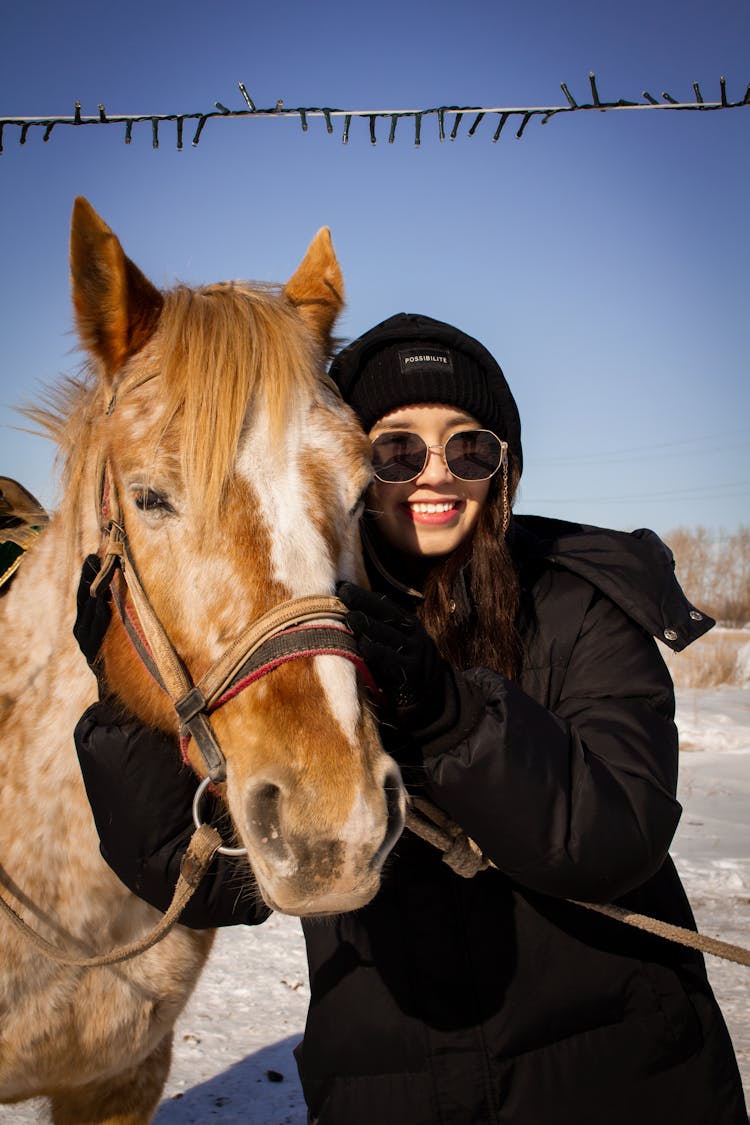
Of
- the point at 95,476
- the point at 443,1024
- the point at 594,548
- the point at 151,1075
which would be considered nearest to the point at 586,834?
the point at 443,1024

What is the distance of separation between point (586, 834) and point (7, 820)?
144cm

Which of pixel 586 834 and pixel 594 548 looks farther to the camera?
pixel 594 548

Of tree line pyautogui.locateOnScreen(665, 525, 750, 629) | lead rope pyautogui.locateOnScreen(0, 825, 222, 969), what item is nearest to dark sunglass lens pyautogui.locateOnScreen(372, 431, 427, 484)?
lead rope pyautogui.locateOnScreen(0, 825, 222, 969)

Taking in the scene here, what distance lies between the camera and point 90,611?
1770 millimetres

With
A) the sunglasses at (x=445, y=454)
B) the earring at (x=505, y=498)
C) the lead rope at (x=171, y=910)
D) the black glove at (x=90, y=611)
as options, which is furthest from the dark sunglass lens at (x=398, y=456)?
the lead rope at (x=171, y=910)

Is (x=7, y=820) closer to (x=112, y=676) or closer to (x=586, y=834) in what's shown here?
(x=112, y=676)

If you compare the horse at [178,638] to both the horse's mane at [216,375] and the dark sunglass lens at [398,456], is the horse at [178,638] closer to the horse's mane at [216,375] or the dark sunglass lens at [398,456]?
the horse's mane at [216,375]

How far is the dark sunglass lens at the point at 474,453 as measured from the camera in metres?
2.11

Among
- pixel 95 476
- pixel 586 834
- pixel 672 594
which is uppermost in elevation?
pixel 95 476

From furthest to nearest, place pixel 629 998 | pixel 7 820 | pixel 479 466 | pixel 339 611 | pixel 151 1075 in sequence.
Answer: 1. pixel 151 1075
2. pixel 479 466
3. pixel 7 820
4. pixel 629 998
5. pixel 339 611

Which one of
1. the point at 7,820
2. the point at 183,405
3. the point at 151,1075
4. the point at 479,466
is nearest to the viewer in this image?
the point at 183,405

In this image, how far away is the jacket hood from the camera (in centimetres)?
185

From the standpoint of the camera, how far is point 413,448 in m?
2.13

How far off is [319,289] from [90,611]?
117 cm
